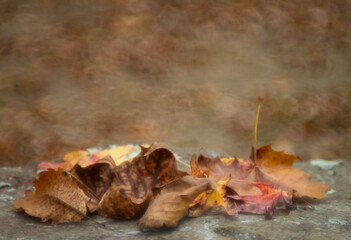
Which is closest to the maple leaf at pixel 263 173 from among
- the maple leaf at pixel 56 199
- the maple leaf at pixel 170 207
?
the maple leaf at pixel 170 207

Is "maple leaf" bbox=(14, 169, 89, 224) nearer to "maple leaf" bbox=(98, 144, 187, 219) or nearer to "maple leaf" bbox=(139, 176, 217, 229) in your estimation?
"maple leaf" bbox=(98, 144, 187, 219)

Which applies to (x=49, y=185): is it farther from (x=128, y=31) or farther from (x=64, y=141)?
(x=128, y=31)

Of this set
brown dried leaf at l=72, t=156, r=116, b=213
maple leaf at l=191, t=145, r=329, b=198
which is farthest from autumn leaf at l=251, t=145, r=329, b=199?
brown dried leaf at l=72, t=156, r=116, b=213

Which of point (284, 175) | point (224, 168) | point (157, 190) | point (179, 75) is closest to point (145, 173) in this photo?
point (157, 190)

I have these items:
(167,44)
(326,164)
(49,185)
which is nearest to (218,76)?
(167,44)

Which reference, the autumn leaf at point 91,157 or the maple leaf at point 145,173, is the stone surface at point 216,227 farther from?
the autumn leaf at point 91,157
